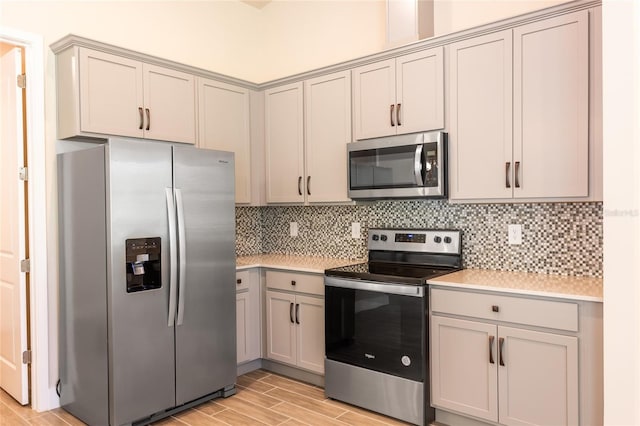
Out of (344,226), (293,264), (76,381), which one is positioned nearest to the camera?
(76,381)

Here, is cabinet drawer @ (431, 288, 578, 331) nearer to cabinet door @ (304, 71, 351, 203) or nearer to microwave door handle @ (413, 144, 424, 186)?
microwave door handle @ (413, 144, 424, 186)

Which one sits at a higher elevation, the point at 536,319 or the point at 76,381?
the point at 536,319

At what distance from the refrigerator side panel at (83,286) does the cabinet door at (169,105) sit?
58 cm

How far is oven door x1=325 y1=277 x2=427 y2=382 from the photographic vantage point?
2738 mm

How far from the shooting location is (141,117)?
10.5 ft

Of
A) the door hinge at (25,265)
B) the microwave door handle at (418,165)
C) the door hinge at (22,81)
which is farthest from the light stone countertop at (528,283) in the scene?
the door hinge at (22,81)

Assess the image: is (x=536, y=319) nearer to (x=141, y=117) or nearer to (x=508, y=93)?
(x=508, y=93)

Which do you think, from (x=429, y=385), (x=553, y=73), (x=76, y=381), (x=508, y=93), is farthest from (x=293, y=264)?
(x=553, y=73)

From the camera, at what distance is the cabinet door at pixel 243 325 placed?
355 cm

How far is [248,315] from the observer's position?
3629mm

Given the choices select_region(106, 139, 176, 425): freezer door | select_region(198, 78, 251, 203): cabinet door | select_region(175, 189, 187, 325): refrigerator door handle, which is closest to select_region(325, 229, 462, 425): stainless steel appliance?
select_region(175, 189, 187, 325): refrigerator door handle

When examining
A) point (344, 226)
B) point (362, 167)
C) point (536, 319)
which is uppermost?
point (362, 167)

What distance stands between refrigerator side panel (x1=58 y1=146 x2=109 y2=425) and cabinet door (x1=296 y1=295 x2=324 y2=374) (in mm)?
1325

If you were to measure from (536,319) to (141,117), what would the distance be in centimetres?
274
